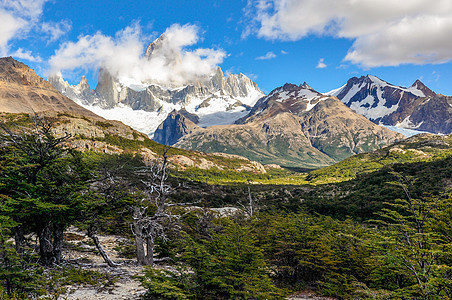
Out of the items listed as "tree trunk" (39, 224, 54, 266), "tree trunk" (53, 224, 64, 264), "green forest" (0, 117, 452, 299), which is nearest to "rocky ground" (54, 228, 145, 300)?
"green forest" (0, 117, 452, 299)

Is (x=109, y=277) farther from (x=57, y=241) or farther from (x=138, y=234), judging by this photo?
(x=57, y=241)

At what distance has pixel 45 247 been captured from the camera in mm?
15086

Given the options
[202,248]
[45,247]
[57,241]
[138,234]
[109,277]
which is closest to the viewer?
[202,248]

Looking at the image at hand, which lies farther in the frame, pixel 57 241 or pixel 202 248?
pixel 57 241

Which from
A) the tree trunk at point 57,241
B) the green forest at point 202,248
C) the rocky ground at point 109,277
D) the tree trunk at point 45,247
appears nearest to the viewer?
the green forest at point 202,248

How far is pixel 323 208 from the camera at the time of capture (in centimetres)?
5453

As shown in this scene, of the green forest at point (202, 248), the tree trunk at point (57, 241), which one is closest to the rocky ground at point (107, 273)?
the green forest at point (202, 248)

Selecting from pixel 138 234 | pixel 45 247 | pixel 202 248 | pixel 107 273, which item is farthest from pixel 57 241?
pixel 202 248

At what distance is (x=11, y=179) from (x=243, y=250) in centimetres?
1203

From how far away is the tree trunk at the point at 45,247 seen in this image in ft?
48.3

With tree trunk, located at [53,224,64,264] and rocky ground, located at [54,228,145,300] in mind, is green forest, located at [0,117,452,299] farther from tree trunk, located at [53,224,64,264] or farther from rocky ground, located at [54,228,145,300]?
rocky ground, located at [54,228,145,300]

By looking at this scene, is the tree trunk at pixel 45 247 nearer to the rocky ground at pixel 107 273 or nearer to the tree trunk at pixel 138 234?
the rocky ground at pixel 107 273

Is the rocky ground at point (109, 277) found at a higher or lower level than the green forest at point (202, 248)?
lower

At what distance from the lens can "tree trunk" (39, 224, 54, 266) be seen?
14.7 m
